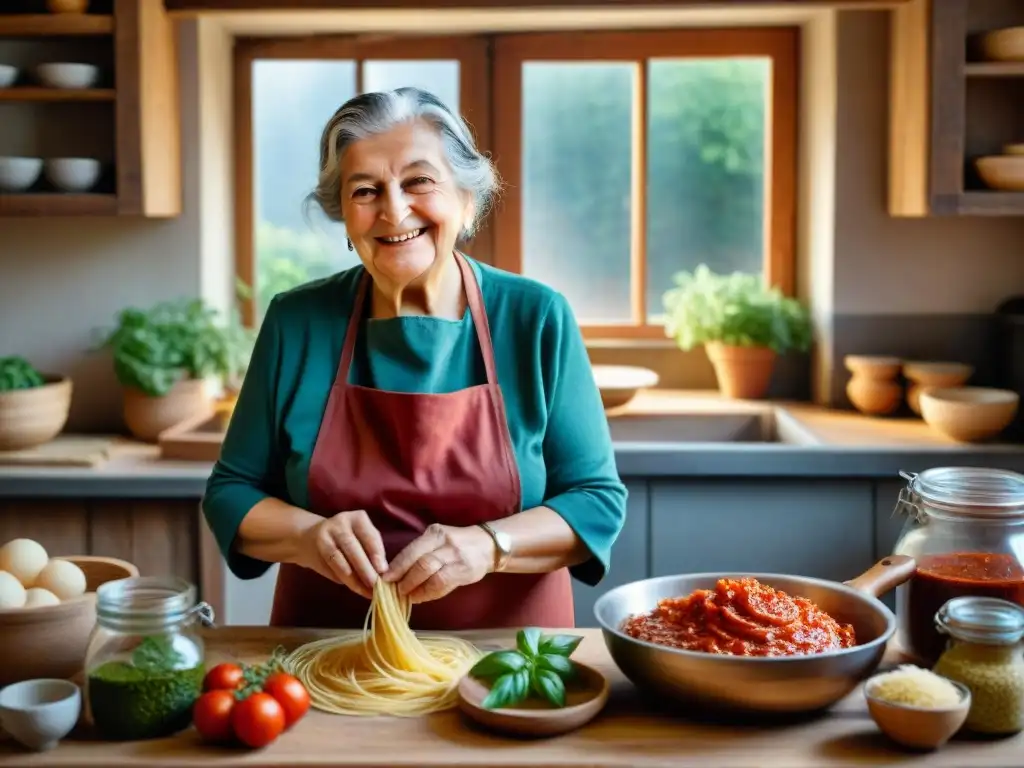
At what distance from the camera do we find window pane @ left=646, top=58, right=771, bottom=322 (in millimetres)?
4070

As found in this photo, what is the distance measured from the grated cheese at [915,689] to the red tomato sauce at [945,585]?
206 mm

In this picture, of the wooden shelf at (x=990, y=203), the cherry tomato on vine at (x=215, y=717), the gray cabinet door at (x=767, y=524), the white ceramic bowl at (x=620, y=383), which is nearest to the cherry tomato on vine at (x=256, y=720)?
the cherry tomato on vine at (x=215, y=717)

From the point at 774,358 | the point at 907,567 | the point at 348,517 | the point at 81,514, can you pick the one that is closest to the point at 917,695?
the point at 907,567

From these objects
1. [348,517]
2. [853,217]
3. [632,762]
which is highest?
[853,217]

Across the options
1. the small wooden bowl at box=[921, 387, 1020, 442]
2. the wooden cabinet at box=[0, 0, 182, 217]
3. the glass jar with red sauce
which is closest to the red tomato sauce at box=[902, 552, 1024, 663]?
the glass jar with red sauce

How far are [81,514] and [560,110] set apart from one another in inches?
73.9

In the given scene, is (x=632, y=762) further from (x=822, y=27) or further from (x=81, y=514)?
(x=822, y=27)

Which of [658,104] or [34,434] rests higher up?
[658,104]

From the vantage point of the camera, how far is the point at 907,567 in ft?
5.88

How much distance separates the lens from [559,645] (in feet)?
5.67

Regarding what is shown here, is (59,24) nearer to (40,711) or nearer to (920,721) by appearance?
(40,711)

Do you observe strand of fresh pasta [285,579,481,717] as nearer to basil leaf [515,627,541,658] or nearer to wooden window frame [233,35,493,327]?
basil leaf [515,627,541,658]

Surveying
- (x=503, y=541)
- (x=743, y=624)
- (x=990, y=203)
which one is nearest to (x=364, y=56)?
(x=990, y=203)

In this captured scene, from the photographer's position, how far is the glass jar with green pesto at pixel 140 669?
157 cm
